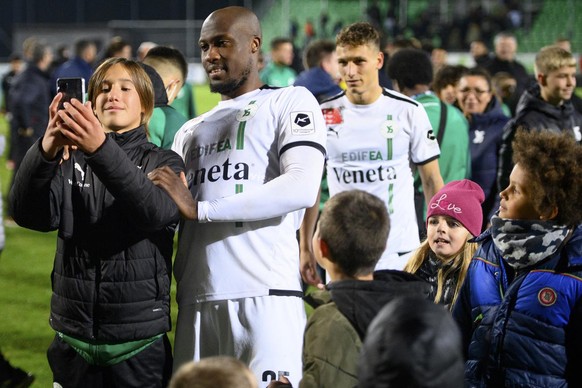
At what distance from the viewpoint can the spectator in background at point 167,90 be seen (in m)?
5.61

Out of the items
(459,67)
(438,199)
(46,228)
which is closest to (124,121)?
(46,228)

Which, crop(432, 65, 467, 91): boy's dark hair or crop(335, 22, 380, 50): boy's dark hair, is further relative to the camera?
crop(432, 65, 467, 91): boy's dark hair

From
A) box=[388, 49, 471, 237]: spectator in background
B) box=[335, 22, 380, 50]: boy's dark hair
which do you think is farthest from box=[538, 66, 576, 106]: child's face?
box=[335, 22, 380, 50]: boy's dark hair

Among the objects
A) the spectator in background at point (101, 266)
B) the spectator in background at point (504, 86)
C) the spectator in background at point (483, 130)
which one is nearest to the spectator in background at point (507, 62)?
the spectator in background at point (504, 86)

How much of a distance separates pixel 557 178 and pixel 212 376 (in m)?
1.48

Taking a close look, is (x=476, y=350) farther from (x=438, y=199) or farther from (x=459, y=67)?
(x=459, y=67)

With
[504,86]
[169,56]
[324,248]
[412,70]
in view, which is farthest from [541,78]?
[324,248]

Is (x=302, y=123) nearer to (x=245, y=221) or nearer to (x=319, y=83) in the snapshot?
(x=245, y=221)

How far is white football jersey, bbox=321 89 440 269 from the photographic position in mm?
5688

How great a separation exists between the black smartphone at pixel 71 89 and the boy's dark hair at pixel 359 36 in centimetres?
263

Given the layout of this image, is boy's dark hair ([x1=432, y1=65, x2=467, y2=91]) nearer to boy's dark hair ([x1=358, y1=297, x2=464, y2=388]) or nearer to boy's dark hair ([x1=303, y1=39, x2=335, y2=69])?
boy's dark hair ([x1=303, y1=39, x2=335, y2=69])

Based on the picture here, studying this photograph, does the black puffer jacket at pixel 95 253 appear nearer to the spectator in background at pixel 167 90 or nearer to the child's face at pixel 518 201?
the child's face at pixel 518 201

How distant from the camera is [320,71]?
30.9 ft

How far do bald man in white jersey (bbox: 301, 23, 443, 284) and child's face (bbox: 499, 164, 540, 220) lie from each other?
7.55 feet
